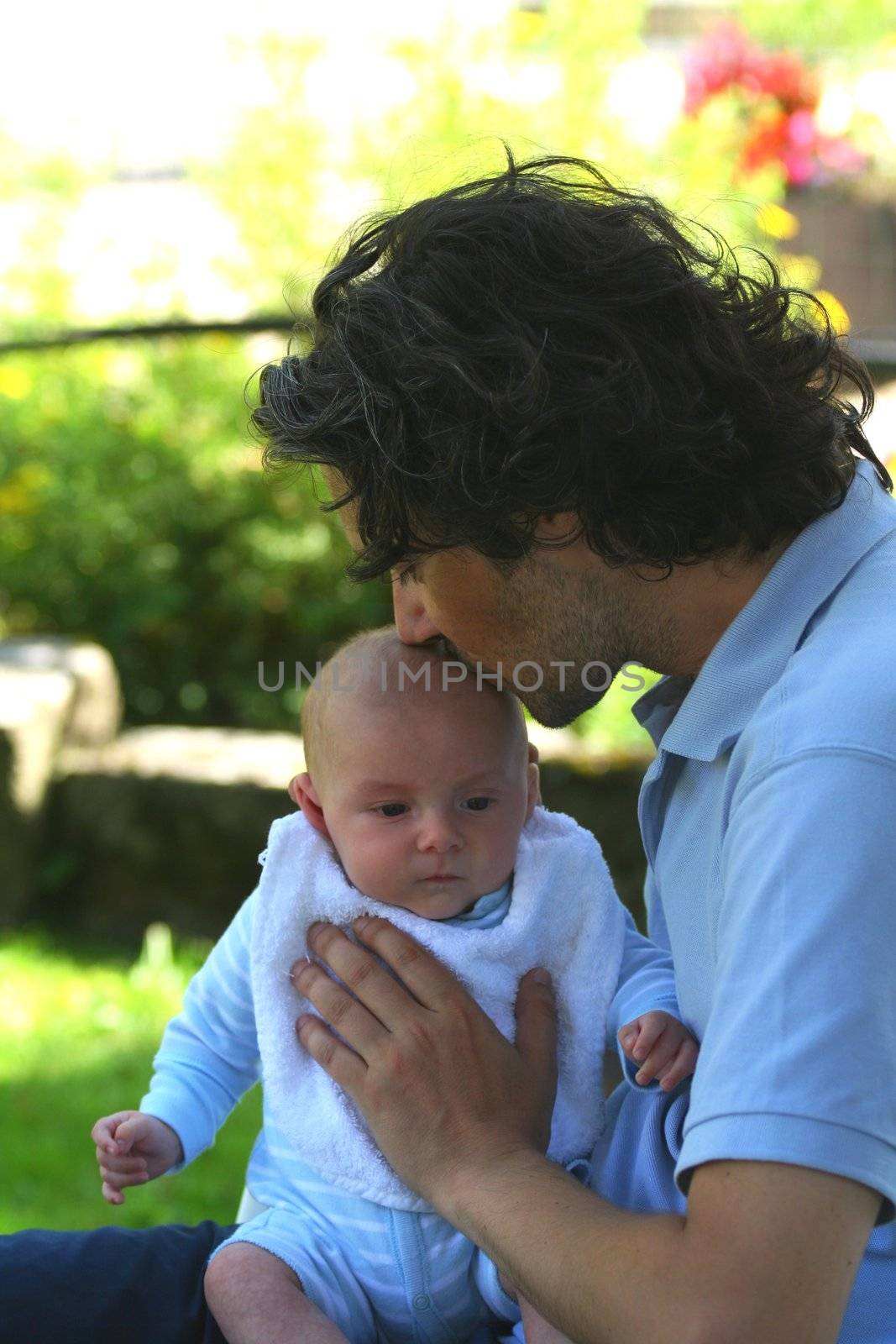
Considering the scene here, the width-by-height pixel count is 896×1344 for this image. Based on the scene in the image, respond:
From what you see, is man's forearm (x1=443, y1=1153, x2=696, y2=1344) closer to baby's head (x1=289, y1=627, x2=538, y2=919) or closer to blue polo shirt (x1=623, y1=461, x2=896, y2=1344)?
blue polo shirt (x1=623, y1=461, x2=896, y2=1344)

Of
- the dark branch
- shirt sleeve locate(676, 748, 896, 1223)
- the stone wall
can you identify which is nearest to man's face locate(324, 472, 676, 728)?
shirt sleeve locate(676, 748, 896, 1223)

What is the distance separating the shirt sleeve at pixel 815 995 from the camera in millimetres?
1127

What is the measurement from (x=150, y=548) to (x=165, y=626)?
11.3 inches

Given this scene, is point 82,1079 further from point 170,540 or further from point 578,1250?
point 578,1250

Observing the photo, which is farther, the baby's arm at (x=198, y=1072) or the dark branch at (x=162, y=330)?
the dark branch at (x=162, y=330)

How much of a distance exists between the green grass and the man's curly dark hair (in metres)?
2.14

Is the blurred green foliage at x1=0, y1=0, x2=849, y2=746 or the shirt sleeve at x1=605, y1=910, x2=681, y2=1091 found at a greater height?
the blurred green foliage at x1=0, y1=0, x2=849, y2=746

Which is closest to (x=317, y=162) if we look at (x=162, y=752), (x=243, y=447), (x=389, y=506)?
(x=243, y=447)

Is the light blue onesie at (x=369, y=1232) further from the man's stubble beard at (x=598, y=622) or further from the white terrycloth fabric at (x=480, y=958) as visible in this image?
the man's stubble beard at (x=598, y=622)

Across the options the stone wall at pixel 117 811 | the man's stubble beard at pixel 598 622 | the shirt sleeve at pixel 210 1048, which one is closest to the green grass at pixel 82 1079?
the stone wall at pixel 117 811

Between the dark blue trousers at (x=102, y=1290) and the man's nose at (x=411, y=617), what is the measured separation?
799 millimetres

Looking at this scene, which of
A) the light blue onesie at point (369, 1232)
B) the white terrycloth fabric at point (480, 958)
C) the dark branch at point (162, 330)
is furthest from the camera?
the dark branch at point (162, 330)

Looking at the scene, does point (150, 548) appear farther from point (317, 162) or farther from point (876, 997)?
point (876, 997)

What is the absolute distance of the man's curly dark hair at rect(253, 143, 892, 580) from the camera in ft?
5.03
